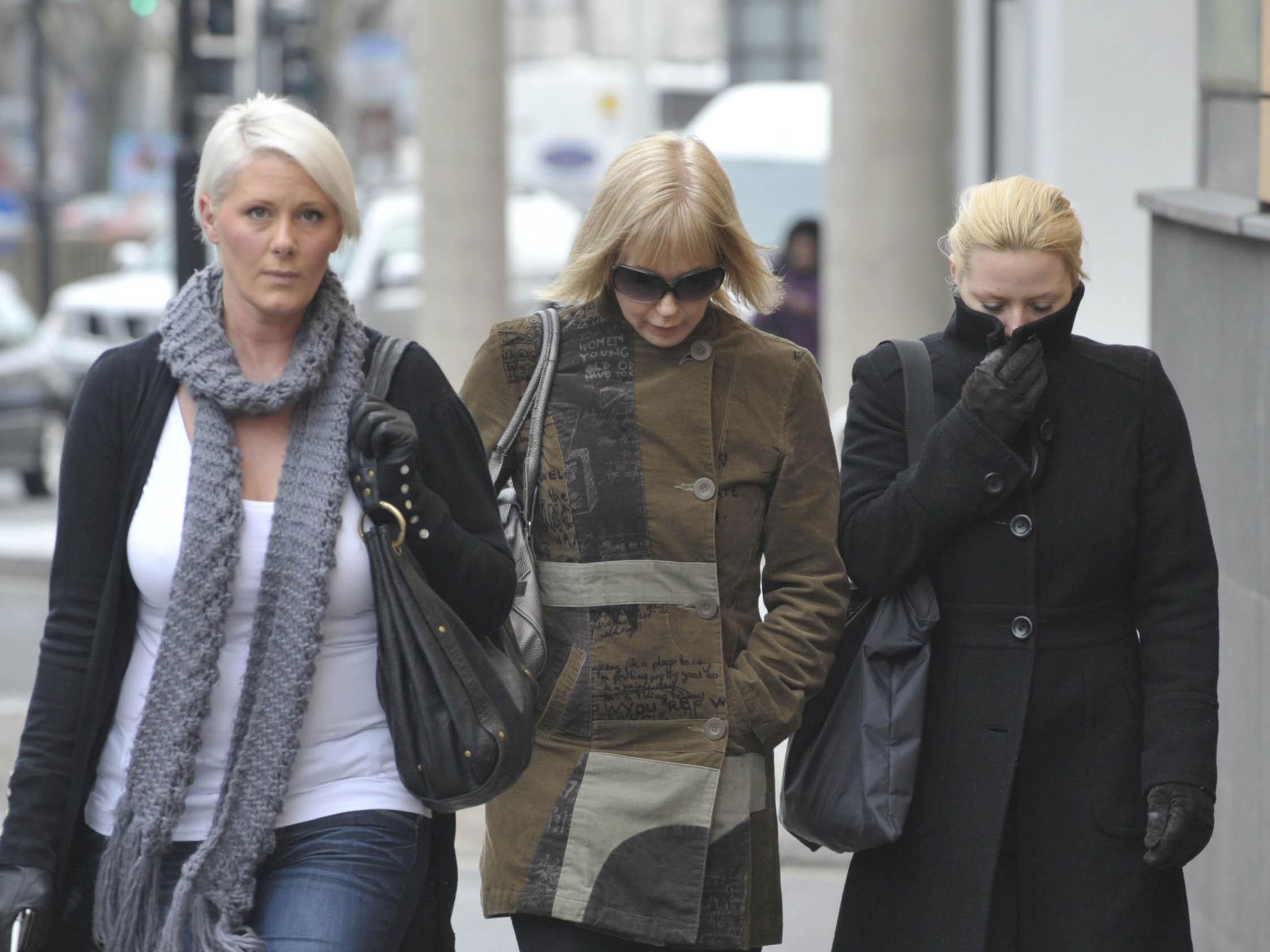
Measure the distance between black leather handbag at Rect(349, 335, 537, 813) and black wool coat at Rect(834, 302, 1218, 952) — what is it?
778 mm

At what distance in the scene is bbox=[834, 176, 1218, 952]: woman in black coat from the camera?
3584 mm

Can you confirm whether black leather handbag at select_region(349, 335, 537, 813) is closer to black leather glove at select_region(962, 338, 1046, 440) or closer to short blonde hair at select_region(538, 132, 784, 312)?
short blonde hair at select_region(538, 132, 784, 312)

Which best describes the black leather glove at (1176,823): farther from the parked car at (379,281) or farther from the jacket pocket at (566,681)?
the parked car at (379,281)

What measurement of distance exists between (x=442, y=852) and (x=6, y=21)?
5183 cm

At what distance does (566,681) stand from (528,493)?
0.34m

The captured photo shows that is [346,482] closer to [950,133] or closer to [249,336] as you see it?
[249,336]

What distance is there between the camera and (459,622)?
10.9ft

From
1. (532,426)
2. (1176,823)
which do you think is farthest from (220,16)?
(1176,823)

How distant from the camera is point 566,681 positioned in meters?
3.72

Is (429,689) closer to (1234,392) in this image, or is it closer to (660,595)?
(660,595)

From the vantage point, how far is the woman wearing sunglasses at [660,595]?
3703 millimetres

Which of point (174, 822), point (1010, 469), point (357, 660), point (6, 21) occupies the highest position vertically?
point (6, 21)

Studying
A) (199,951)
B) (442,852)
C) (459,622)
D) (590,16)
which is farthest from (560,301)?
(590,16)

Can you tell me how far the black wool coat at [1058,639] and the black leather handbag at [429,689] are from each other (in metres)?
0.78
